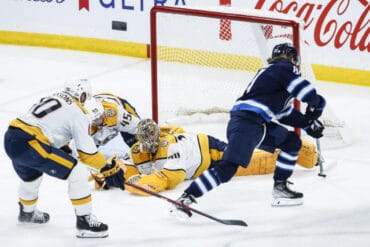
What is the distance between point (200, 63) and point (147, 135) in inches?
54.8

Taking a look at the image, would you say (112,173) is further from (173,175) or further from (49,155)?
(173,175)

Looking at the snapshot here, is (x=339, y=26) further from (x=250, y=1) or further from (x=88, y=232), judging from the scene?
(x=88, y=232)

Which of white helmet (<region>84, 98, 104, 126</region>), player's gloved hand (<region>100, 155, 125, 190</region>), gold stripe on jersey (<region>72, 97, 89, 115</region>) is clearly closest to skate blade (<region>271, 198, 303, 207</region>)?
player's gloved hand (<region>100, 155, 125, 190</region>)

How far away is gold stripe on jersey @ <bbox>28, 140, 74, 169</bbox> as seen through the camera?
506 centimetres

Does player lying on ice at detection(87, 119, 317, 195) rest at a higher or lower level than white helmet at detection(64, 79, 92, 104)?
lower

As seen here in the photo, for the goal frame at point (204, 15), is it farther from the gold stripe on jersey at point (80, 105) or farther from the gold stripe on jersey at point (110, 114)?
the gold stripe on jersey at point (80, 105)

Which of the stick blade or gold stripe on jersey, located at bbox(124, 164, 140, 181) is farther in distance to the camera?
gold stripe on jersey, located at bbox(124, 164, 140, 181)

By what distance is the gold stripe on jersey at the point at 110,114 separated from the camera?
6.07 metres

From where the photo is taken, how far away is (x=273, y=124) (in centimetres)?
570

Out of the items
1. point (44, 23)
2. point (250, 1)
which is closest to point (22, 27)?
point (44, 23)

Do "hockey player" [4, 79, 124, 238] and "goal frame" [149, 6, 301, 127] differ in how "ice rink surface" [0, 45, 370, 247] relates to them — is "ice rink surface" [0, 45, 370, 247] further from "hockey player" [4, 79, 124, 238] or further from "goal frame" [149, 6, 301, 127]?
"goal frame" [149, 6, 301, 127]

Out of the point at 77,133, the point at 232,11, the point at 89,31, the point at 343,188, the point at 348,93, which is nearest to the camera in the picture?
the point at 77,133

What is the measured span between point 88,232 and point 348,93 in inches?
132

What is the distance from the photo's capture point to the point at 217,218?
17.9ft
